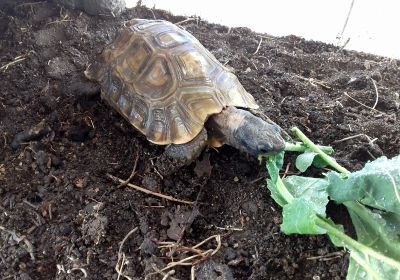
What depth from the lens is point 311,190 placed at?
2232mm

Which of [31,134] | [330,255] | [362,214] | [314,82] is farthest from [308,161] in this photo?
[31,134]

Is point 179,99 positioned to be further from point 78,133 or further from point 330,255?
point 330,255

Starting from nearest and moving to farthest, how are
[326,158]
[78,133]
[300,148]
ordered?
[326,158], [300,148], [78,133]

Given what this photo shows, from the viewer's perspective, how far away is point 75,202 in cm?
253

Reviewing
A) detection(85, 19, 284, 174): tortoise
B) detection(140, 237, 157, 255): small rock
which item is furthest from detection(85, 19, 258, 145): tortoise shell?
detection(140, 237, 157, 255): small rock

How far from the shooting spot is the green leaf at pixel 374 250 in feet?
6.21

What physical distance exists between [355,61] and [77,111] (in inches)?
93.4

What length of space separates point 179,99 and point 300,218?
1.13 meters

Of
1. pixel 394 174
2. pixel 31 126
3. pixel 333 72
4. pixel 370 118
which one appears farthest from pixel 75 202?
pixel 333 72

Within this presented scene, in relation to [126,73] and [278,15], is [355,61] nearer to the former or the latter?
[278,15]

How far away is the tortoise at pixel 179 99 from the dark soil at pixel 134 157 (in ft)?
0.54

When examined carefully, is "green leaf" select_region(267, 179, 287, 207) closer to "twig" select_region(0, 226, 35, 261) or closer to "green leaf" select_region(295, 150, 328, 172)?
"green leaf" select_region(295, 150, 328, 172)

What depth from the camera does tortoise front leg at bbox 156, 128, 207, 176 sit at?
2.62 m

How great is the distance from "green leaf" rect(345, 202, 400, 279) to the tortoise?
723 mm
